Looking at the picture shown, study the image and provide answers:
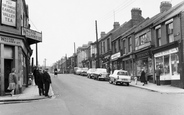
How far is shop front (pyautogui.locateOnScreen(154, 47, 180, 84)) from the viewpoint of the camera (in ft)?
61.0

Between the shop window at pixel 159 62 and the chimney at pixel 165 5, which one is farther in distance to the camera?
the chimney at pixel 165 5

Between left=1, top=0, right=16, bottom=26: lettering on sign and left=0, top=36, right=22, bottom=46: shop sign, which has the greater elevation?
left=1, top=0, right=16, bottom=26: lettering on sign

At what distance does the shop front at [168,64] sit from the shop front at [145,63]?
1302mm

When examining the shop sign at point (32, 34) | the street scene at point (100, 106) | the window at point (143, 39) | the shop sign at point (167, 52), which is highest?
the window at point (143, 39)

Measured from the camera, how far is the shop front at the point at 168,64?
1859 cm

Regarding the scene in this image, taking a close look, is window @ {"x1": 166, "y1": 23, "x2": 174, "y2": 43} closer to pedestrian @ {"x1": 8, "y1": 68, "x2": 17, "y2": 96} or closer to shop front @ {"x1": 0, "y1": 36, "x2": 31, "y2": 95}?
shop front @ {"x1": 0, "y1": 36, "x2": 31, "y2": 95}

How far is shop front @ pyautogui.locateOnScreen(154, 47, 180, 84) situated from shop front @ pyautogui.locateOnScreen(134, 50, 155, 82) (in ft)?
4.27

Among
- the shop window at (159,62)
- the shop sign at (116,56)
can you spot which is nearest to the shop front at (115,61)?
the shop sign at (116,56)

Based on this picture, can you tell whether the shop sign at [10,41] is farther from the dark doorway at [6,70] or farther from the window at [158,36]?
the window at [158,36]

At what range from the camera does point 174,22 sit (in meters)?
18.9

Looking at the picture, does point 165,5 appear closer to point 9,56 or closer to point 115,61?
point 115,61

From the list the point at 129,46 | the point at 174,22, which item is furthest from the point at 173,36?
the point at 129,46

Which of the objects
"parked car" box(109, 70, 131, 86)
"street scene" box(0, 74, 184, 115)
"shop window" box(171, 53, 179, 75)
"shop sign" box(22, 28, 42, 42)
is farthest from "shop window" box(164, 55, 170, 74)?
"shop sign" box(22, 28, 42, 42)

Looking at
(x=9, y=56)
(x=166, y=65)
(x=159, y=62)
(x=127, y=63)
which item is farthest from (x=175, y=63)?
(x=9, y=56)
